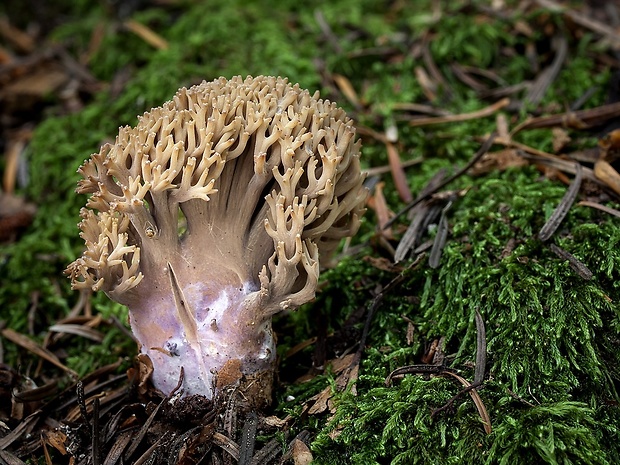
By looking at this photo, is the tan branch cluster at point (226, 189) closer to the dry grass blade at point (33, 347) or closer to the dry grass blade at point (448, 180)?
the dry grass blade at point (448, 180)

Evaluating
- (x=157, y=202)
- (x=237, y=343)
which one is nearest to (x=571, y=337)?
(x=237, y=343)

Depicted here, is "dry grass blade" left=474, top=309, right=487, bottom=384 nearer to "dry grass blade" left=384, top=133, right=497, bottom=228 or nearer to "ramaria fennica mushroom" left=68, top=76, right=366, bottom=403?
"ramaria fennica mushroom" left=68, top=76, right=366, bottom=403

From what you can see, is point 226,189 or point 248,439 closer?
point 248,439

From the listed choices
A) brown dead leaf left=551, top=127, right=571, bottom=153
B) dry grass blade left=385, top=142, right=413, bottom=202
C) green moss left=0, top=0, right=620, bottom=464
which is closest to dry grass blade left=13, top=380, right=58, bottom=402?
green moss left=0, top=0, right=620, bottom=464

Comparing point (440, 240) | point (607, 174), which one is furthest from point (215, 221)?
point (607, 174)

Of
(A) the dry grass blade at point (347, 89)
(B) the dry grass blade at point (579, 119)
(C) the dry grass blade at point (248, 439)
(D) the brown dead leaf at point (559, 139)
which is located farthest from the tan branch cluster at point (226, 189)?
(A) the dry grass blade at point (347, 89)

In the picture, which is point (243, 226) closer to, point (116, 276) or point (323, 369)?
point (116, 276)

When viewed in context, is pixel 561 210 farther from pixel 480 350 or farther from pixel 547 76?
pixel 547 76
